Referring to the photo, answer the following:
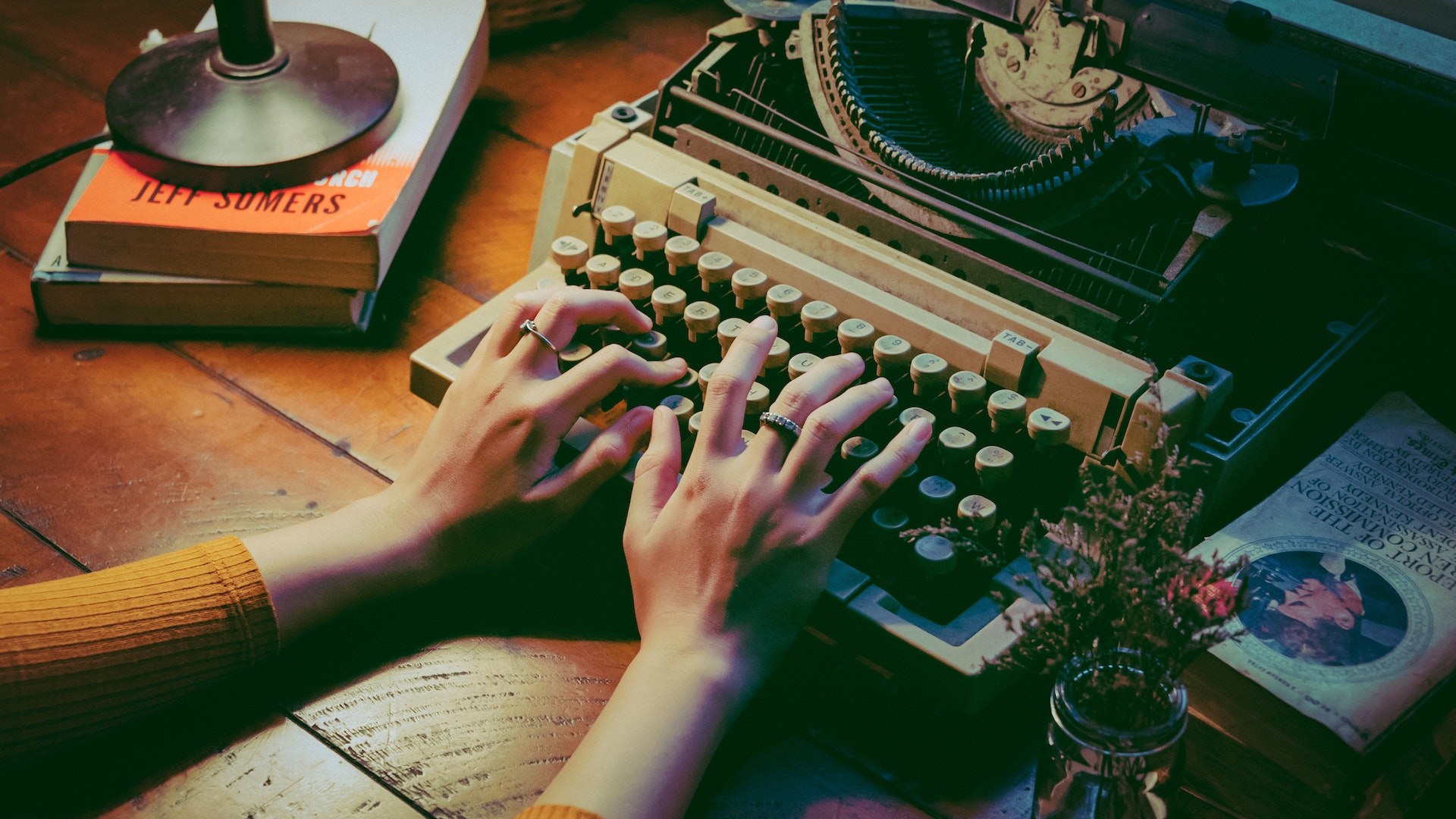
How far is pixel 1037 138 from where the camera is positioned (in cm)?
125

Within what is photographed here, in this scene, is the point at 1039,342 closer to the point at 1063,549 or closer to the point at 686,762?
the point at 1063,549

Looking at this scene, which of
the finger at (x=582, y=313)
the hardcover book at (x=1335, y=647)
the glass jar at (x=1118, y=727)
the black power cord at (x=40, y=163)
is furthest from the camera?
the black power cord at (x=40, y=163)

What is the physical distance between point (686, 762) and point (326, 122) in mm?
897

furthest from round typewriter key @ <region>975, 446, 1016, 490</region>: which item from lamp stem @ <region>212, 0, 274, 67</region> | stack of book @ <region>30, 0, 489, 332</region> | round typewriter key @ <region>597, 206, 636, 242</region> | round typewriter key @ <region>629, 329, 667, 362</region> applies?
lamp stem @ <region>212, 0, 274, 67</region>

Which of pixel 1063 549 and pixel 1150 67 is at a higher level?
pixel 1150 67

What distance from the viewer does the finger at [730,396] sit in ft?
3.16

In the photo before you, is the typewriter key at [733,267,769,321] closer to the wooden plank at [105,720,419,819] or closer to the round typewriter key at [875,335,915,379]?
the round typewriter key at [875,335,915,379]

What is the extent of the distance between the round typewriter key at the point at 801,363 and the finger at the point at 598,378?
0.39ft

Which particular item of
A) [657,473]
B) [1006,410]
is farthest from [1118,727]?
[657,473]

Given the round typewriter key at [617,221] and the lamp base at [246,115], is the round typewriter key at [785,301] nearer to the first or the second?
the round typewriter key at [617,221]

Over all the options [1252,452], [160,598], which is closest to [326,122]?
[160,598]

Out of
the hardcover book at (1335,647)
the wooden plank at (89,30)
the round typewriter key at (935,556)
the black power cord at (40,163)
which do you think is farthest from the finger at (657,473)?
the wooden plank at (89,30)

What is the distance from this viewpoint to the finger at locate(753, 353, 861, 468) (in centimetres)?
95

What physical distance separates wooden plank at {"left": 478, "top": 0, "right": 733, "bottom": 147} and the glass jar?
1110mm
